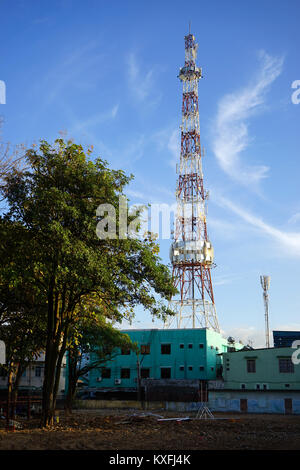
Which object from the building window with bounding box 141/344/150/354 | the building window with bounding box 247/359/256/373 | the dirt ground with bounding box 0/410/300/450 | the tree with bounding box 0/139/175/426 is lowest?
the dirt ground with bounding box 0/410/300/450

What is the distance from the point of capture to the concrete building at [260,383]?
44312 mm

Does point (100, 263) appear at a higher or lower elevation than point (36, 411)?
higher

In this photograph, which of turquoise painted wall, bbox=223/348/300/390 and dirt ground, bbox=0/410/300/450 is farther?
turquoise painted wall, bbox=223/348/300/390

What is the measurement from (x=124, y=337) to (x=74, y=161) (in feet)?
76.4

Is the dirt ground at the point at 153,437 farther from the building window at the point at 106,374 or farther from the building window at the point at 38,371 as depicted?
the building window at the point at 38,371

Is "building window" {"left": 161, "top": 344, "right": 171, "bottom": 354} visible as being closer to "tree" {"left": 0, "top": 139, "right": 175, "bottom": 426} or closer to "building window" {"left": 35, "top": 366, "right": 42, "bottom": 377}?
"building window" {"left": 35, "top": 366, "right": 42, "bottom": 377}

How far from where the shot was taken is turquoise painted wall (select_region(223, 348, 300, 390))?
47.6m

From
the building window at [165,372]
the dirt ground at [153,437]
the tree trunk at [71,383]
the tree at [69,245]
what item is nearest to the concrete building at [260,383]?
the building window at [165,372]

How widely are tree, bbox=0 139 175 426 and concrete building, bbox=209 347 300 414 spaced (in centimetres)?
2330

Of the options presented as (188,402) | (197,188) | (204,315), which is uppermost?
(197,188)

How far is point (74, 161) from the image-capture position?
2548 centimetres

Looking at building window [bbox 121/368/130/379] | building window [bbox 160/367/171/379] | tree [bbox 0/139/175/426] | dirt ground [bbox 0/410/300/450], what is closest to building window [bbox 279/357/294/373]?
building window [bbox 160/367/171/379]

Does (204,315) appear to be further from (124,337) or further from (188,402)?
(124,337)
